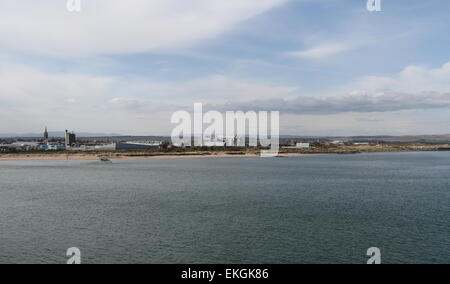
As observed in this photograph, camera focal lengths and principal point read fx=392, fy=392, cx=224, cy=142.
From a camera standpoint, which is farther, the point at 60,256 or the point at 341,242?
the point at 341,242

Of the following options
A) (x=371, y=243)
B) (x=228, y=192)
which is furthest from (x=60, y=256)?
(x=228, y=192)

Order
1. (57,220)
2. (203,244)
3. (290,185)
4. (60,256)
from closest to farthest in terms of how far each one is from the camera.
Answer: (60,256) → (203,244) → (57,220) → (290,185)

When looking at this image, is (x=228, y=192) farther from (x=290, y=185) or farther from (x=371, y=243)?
(x=371, y=243)

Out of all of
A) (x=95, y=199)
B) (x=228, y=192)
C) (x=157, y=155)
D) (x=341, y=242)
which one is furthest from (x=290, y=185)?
(x=157, y=155)
